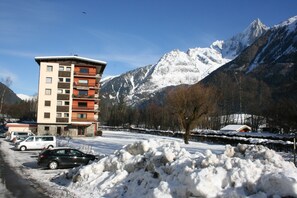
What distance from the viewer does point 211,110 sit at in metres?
53.2

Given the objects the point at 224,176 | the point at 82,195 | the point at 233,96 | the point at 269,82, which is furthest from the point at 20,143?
the point at 269,82

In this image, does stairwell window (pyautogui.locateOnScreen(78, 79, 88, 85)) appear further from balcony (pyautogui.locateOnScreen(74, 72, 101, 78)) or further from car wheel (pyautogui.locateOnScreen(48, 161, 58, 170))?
car wheel (pyautogui.locateOnScreen(48, 161, 58, 170))

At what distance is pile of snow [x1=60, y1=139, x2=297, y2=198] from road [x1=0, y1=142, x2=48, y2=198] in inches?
61.9

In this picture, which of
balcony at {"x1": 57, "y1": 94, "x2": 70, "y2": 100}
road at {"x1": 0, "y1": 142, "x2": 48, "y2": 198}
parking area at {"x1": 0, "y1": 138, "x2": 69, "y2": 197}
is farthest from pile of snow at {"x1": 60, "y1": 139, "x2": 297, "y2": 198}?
balcony at {"x1": 57, "y1": 94, "x2": 70, "y2": 100}

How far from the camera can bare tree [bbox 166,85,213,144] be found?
167 feet

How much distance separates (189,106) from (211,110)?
11.4 ft

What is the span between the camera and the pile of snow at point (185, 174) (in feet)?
Result: 34.3

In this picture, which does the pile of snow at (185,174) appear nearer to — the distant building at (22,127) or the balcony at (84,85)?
the balcony at (84,85)

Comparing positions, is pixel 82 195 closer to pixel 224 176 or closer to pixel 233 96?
pixel 224 176

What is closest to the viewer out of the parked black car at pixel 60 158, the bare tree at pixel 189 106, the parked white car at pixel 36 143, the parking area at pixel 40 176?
the parking area at pixel 40 176

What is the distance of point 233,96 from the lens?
132250 mm

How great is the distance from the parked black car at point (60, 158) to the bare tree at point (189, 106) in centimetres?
2744

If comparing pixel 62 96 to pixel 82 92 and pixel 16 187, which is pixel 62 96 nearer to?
pixel 82 92

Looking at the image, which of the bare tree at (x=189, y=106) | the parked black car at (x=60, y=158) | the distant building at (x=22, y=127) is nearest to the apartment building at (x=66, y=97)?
the distant building at (x=22, y=127)
